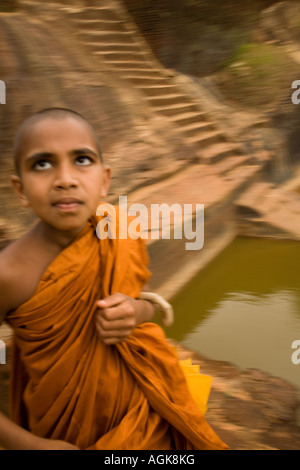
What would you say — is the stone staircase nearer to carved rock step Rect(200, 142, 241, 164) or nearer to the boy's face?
carved rock step Rect(200, 142, 241, 164)

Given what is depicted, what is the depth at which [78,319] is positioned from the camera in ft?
4.23

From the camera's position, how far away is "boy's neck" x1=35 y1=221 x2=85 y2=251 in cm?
131

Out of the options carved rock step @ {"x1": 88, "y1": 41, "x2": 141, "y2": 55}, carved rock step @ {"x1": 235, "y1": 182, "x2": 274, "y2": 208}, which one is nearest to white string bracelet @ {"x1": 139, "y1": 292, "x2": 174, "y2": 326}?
carved rock step @ {"x1": 235, "y1": 182, "x2": 274, "y2": 208}

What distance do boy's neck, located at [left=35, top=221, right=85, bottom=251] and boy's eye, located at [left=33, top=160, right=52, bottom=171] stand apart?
16cm

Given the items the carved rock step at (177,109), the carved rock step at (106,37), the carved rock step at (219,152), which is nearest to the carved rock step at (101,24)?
the carved rock step at (106,37)

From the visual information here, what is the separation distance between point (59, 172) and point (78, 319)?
38 cm

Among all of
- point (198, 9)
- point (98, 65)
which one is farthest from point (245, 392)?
point (198, 9)

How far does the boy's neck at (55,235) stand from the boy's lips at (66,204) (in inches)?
4.2

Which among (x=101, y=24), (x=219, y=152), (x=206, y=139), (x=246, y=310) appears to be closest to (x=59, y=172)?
(x=246, y=310)

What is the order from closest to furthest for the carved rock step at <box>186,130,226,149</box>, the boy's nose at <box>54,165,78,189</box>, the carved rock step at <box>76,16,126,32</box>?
the boy's nose at <box>54,165,78,189</box>, the carved rock step at <box>186,130,226,149</box>, the carved rock step at <box>76,16,126,32</box>

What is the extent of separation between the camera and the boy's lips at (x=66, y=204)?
121cm

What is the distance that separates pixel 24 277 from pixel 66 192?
24 cm

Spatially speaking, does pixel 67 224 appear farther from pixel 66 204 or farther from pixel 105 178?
pixel 105 178

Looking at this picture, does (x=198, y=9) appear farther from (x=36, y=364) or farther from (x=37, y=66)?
(x=36, y=364)
